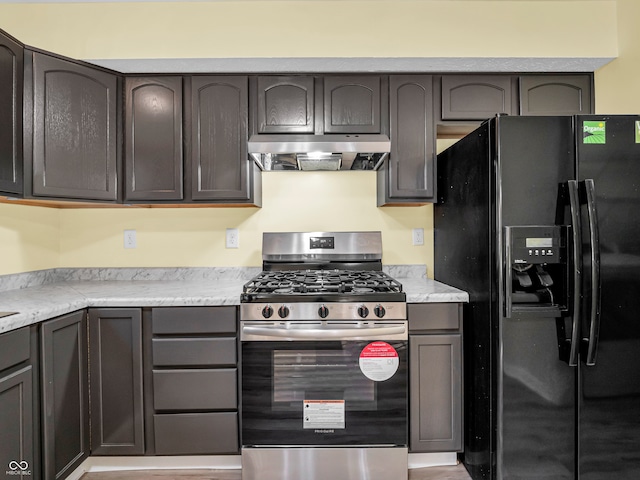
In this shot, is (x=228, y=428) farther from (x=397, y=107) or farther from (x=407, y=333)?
(x=397, y=107)

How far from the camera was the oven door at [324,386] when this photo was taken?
192cm

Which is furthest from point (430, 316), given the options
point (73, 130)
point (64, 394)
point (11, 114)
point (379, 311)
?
point (11, 114)

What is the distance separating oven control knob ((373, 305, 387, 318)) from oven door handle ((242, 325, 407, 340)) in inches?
2.5

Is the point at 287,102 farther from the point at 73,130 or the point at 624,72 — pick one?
the point at 624,72

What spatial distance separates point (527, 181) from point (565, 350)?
0.74 metres

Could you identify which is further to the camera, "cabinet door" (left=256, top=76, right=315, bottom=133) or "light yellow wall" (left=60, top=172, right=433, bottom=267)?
"light yellow wall" (left=60, top=172, right=433, bottom=267)

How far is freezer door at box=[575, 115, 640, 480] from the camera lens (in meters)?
1.66

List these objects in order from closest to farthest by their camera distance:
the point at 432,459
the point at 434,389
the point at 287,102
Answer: the point at 434,389, the point at 432,459, the point at 287,102

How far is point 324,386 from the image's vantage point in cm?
193

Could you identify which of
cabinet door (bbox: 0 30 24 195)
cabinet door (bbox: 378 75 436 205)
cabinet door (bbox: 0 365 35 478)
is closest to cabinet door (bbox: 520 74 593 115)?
cabinet door (bbox: 378 75 436 205)

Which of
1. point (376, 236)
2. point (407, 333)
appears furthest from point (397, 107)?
point (407, 333)

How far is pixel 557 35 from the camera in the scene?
226cm

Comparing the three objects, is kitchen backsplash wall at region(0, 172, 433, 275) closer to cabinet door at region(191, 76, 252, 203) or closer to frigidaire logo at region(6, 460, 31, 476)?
cabinet door at region(191, 76, 252, 203)

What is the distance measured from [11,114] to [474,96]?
2476mm
